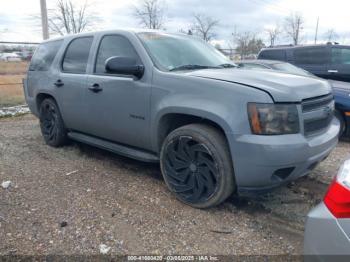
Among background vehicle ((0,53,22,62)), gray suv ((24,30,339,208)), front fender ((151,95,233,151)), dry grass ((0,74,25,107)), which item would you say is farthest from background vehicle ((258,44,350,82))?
background vehicle ((0,53,22,62))

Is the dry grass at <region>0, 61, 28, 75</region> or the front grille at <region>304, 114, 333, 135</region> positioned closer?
the front grille at <region>304, 114, 333, 135</region>

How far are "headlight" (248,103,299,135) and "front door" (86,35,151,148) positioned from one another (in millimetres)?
1208

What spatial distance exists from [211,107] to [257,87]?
431 mm

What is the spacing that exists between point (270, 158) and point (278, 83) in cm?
67

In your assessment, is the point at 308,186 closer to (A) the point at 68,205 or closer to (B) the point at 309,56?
(A) the point at 68,205

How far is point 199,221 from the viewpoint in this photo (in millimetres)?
A: 3027

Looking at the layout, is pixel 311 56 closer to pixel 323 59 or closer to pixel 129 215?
pixel 323 59

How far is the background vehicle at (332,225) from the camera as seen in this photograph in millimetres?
1581

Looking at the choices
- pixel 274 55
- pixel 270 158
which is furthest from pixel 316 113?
pixel 274 55

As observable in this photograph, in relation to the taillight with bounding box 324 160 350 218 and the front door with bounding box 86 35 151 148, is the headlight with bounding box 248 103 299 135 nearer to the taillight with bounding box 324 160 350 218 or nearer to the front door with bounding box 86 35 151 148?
the taillight with bounding box 324 160 350 218

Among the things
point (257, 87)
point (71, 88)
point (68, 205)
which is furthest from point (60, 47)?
point (257, 87)

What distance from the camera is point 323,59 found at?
356 inches

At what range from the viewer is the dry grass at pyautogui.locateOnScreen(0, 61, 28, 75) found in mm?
15125

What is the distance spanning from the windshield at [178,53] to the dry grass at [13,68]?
13014 millimetres
